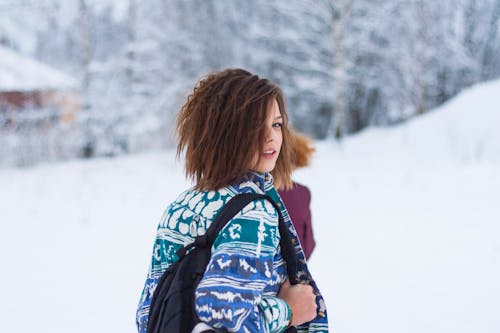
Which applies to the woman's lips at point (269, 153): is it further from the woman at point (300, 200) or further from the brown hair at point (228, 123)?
the woman at point (300, 200)

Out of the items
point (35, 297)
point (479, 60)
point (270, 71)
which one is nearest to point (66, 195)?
point (35, 297)

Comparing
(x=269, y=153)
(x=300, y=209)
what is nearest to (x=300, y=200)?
(x=300, y=209)

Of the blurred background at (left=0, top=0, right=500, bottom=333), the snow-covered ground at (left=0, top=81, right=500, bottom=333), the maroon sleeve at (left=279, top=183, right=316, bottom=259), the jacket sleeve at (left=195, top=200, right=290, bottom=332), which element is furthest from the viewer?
the blurred background at (left=0, top=0, right=500, bottom=333)

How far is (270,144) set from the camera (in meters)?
1.28

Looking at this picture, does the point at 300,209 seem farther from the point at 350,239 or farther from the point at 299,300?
the point at 350,239

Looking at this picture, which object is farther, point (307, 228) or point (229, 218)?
point (307, 228)

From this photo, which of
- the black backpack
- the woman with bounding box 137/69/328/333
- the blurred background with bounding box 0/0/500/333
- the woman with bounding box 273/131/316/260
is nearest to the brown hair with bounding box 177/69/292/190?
the woman with bounding box 137/69/328/333

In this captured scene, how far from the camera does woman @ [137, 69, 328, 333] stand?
1067 millimetres

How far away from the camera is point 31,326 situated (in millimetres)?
3578

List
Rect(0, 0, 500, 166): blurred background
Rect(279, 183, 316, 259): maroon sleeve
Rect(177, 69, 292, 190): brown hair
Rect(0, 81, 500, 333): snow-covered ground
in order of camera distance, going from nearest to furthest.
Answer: Rect(177, 69, 292, 190): brown hair → Rect(279, 183, 316, 259): maroon sleeve → Rect(0, 81, 500, 333): snow-covered ground → Rect(0, 0, 500, 166): blurred background

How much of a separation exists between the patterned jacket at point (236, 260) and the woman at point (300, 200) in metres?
1.09

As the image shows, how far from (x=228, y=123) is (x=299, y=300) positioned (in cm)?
52

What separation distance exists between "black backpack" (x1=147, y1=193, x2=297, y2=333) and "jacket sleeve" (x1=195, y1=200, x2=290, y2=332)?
25 millimetres

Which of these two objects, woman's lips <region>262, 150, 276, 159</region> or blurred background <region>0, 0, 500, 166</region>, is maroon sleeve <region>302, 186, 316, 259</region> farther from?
blurred background <region>0, 0, 500, 166</region>
